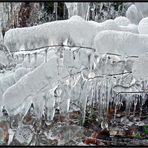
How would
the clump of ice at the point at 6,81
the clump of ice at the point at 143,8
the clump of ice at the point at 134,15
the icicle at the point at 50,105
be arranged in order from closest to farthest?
the icicle at the point at 50,105 → the clump of ice at the point at 6,81 → the clump of ice at the point at 134,15 → the clump of ice at the point at 143,8

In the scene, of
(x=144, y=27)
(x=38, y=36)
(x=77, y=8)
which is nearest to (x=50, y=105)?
(x=38, y=36)

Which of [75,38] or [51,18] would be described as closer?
[75,38]

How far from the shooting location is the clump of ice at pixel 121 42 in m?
2.29

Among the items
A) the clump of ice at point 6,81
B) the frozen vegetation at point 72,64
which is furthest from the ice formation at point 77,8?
the clump of ice at point 6,81

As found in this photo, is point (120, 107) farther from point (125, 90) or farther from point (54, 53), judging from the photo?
point (54, 53)

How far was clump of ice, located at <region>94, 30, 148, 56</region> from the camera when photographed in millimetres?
2289

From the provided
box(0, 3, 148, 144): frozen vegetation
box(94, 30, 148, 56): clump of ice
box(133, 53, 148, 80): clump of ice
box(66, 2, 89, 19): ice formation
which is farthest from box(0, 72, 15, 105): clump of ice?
box(66, 2, 89, 19): ice formation

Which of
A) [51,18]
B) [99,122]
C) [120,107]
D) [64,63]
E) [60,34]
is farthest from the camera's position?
[51,18]

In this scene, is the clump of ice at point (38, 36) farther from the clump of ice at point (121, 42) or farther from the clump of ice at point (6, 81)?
the clump of ice at point (6, 81)

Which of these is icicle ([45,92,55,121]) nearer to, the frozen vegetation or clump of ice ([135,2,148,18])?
the frozen vegetation

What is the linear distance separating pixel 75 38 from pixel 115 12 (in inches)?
165

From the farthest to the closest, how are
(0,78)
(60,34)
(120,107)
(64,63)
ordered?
(120,107) < (0,78) < (64,63) < (60,34)

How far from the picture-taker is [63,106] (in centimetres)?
330

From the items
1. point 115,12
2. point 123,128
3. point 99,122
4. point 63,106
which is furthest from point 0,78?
point 115,12
